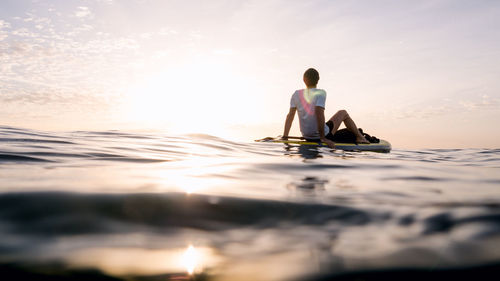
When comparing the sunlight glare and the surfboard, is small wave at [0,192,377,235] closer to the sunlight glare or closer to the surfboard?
the sunlight glare

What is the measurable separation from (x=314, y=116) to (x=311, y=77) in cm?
91

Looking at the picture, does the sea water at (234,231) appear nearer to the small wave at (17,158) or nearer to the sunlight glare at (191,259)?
the sunlight glare at (191,259)

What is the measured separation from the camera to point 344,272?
0.82 metres

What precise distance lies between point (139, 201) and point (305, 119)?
627 cm

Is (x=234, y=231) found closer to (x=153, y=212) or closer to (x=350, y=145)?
(x=153, y=212)

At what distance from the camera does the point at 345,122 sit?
7879mm

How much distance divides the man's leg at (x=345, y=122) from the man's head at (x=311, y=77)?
124 centimetres

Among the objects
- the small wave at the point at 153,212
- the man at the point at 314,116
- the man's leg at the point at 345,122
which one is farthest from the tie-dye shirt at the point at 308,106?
the small wave at the point at 153,212

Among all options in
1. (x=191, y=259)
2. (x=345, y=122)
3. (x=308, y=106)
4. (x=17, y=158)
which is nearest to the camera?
(x=191, y=259)

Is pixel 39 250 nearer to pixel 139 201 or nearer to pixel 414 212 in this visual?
pixel 139 201

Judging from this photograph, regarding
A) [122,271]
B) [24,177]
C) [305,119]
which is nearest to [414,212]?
[122,271]

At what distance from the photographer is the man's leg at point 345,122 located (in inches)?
305

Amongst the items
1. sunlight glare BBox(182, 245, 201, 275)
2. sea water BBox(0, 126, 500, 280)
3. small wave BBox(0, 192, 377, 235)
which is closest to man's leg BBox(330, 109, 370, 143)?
sea water BBox(0, 126, 500, 280)

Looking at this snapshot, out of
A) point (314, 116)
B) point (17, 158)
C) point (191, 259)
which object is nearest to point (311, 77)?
point (314, 116)
